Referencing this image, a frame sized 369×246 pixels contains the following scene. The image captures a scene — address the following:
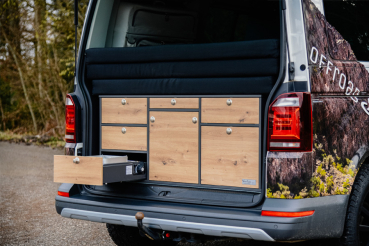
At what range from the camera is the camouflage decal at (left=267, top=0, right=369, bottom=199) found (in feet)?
8.73

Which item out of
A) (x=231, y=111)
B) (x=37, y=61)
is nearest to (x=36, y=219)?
(x=231, y=111)

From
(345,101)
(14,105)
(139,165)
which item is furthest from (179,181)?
(14,105)

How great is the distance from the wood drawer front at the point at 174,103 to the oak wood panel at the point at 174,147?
0.05 meters

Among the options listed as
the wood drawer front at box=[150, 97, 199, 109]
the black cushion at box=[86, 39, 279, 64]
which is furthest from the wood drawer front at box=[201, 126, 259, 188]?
the black cushion at box=[86, 39, 279, 64]

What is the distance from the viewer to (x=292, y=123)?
2680mm

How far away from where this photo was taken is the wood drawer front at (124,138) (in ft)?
11.0

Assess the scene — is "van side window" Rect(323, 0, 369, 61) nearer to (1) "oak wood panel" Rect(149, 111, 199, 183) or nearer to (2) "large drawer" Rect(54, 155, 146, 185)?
(1) "oak wood panel" Rect(149, 111, 199, 183)

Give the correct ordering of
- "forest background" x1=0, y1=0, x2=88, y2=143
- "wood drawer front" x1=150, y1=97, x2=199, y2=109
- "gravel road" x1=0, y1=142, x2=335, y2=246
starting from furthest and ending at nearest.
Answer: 1. "forest background" x1=0, y1=0, x2=88, y2=143
2. "gravel road" x1=0, y1=142, x2=335, y2=246
3. "wood drawer front" x1=150, y1=97, x2=199, y2=109

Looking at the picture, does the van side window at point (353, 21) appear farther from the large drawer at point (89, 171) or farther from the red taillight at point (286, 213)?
the large drawer at point (89, 171)

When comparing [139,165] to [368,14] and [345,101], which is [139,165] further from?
[368,14]

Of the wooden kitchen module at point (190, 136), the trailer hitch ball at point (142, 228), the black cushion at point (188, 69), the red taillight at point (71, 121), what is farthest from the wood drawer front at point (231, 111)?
the red taillight at point (71, 121)

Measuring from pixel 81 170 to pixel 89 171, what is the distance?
7 cm

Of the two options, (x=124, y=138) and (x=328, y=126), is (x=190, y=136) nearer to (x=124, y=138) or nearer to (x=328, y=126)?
(x=124, y=138)

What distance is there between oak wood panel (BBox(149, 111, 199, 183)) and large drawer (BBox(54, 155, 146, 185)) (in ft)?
0.61
